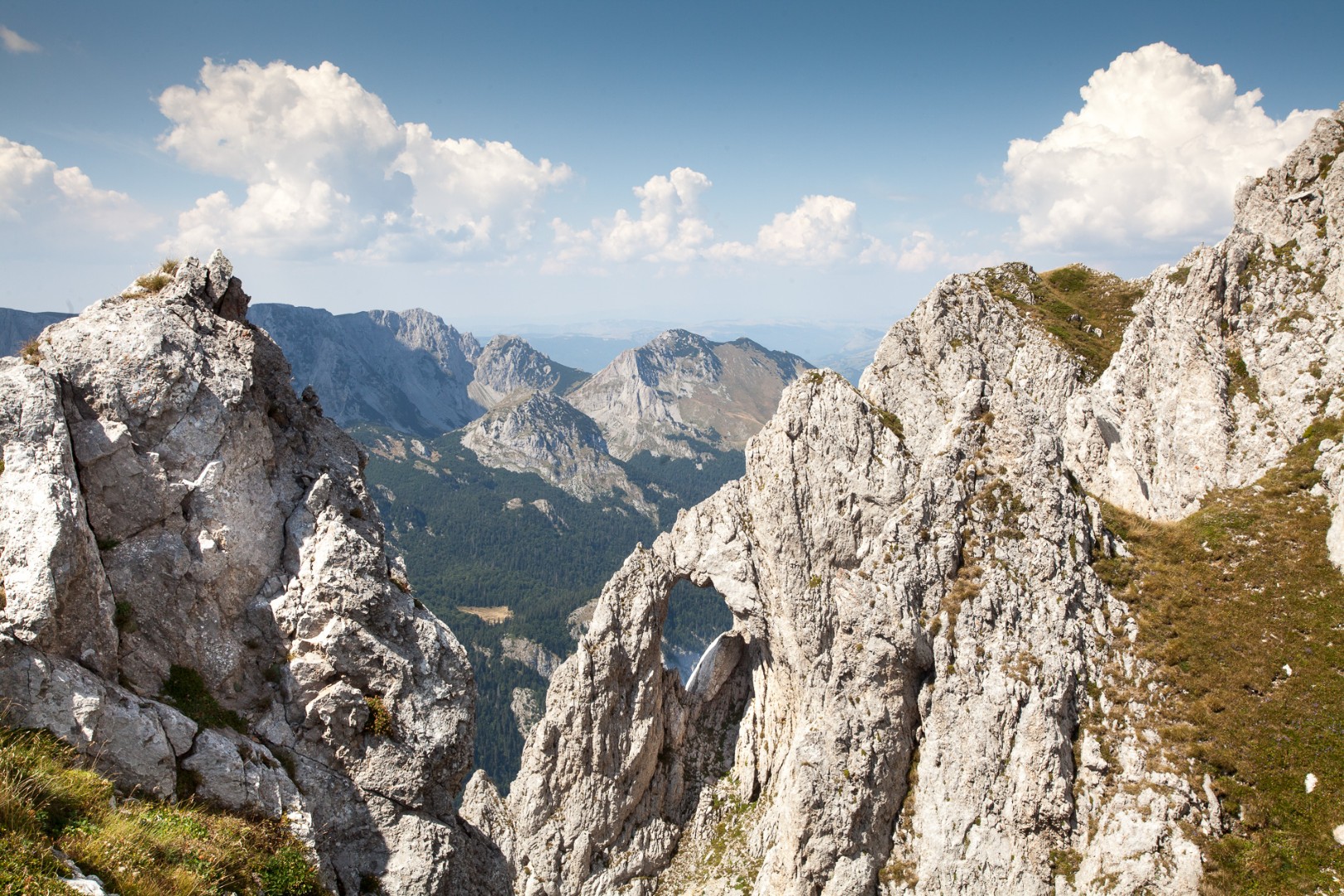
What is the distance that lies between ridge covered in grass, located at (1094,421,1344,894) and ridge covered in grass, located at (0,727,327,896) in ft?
91.0

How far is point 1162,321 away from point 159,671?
48412mm

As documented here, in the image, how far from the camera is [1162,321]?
→ 126ft

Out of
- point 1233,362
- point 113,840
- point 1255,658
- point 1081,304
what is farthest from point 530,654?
point 113,840

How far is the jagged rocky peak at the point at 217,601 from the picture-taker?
12.6 m

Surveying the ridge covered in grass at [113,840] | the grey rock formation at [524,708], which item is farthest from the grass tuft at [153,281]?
the grey rock formation at [524,708]

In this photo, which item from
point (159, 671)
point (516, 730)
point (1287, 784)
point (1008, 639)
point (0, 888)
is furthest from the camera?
point (516, 730)

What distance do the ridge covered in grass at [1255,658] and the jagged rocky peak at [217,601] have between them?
80.4 feet

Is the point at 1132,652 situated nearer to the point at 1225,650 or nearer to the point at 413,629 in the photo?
the point at 1225,650

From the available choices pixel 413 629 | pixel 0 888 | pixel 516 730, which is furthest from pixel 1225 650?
pixel 516 730

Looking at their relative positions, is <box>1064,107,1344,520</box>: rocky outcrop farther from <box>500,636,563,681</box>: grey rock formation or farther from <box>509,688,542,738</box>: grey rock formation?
<box>500,636,563,681</box>: grey rock formation

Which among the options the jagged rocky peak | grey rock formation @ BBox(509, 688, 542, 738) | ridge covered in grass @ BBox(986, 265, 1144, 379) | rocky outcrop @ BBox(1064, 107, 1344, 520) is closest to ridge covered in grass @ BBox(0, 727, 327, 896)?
the jagged rocky peak

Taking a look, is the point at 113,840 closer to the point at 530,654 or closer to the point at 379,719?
the point at 379,719

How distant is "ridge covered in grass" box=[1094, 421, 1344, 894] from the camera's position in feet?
69.4

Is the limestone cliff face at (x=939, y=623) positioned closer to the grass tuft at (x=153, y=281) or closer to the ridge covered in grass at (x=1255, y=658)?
the ridge covered in grass at (x=1255, y=658)
